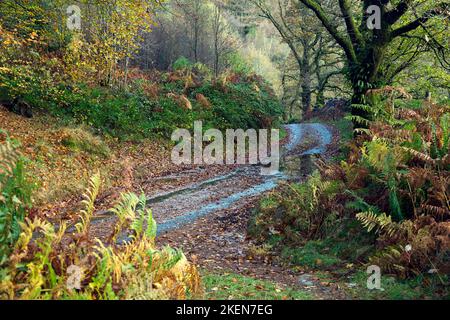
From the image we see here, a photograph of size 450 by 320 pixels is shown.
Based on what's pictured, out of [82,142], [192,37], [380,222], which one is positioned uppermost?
[192,37]

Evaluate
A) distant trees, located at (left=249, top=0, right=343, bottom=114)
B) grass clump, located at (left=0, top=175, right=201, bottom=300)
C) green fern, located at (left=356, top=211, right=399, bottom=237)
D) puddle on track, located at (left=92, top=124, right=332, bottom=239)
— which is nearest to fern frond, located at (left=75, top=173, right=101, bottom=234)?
grass clump, located at (left=0, top=175, right=201, bottom=300)

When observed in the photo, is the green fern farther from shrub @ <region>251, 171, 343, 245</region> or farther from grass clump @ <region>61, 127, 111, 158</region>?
grass clump @ <region>61, 127, 111, 158</region>

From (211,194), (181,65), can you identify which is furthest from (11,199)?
(181,65)

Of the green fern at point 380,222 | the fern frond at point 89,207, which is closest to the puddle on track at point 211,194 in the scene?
the fern frond at point 89,207

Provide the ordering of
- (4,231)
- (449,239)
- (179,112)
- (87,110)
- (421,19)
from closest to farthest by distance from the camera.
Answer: (4,231)
(449,239)
(421,19)
(87,110)
(179,112)

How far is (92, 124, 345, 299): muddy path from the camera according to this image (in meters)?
6.48

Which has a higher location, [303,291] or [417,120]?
[417,120]

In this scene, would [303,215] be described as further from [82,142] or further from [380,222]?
[82,142]

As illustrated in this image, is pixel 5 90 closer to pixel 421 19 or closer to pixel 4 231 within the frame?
pixel 4 231

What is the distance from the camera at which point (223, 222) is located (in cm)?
952

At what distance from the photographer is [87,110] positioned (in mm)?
15453
